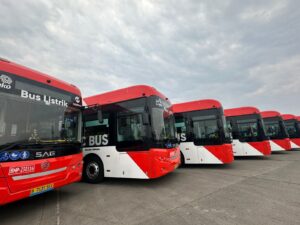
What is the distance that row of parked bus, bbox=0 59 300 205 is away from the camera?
3.41 metres

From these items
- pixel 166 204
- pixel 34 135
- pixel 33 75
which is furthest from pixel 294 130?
Answer: pixel 33 75

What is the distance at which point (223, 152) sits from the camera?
8.03 m

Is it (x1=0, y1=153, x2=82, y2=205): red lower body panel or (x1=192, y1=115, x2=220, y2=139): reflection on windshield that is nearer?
(x1=0, y1=153, x2=82, y2=205): red lower body panel

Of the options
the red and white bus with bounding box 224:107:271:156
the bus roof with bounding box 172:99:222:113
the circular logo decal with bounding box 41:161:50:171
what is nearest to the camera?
the circular logo decal with bounding box 41:161:50:171

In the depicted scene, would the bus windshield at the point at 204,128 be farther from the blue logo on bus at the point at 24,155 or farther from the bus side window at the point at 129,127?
the blue logo on bus at the point at 24,155

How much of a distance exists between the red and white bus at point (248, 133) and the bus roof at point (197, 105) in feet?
12.1

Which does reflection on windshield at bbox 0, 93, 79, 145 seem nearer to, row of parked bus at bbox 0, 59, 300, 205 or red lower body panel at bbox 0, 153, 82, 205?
row of parked bus at bbox 0, 59, 300, 205

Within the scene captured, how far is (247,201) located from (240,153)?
25.6ft

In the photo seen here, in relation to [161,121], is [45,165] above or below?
below

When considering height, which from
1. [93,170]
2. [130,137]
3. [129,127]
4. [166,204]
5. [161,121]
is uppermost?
[161,121]

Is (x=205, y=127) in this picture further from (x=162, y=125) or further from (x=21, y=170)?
(x=21, y=170)

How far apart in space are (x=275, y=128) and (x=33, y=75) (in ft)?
52.3

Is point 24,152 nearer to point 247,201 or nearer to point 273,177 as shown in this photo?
point 247,201

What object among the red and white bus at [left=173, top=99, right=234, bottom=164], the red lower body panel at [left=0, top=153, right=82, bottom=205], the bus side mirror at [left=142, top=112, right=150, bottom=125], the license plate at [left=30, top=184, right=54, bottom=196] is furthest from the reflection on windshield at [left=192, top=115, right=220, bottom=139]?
the license plate at [left=30, top=184, right=54, bottom=196]
